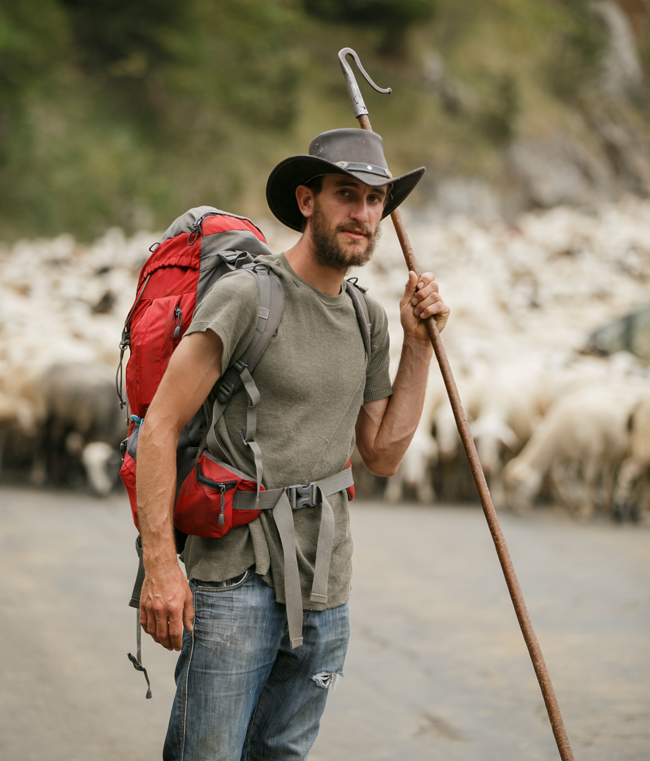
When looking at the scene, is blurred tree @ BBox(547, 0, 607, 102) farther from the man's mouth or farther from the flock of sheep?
the man's mouth

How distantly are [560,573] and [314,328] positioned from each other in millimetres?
5250

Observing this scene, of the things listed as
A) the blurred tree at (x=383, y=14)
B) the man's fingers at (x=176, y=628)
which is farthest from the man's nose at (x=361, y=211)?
the blurred tree at (x=383, y=14)

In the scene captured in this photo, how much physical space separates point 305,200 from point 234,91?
4138 cm

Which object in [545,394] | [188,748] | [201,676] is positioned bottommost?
[188,748]

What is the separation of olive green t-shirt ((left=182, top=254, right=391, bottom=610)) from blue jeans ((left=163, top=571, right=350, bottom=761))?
2.4 inches

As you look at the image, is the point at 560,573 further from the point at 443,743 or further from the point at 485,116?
the point at 485,116

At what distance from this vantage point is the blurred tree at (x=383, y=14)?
164 feet

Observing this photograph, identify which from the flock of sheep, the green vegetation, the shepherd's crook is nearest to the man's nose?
the shepherd's crook

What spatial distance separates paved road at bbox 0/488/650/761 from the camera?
13.4 ft

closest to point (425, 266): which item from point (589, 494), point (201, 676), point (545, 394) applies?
point (545, 394)

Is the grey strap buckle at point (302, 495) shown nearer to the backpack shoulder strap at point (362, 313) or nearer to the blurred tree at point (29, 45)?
the backpack shoulder strap at point (362, 313)

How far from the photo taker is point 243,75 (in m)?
42.6

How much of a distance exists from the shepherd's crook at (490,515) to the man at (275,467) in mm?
158

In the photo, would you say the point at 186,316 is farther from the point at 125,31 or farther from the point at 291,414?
the point at 125,31
